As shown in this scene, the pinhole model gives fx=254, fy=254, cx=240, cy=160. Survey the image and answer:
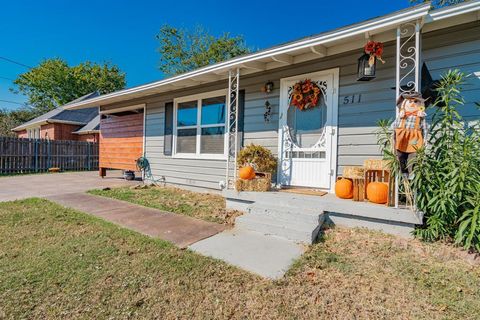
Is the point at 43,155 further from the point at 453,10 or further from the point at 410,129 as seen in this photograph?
the point at 453,10

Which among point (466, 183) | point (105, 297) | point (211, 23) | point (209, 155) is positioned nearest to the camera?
point (105, 297)

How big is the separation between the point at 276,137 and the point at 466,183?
2.92 meters

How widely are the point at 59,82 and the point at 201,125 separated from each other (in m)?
29.1

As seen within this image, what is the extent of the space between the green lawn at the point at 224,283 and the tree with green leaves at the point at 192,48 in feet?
62.5

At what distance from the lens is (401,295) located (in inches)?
82.4

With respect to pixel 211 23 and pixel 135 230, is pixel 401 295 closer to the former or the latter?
pixel 135 230

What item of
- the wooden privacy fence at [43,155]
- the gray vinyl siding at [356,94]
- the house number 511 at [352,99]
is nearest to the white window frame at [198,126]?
the gray vinyl siding at [356,94]

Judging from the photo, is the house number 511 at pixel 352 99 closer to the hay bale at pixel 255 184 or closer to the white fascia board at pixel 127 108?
the hay bale at pixel 255 184

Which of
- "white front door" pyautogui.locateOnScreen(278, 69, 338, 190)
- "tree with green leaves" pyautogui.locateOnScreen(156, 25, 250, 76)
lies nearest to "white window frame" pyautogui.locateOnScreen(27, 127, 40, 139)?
"tree with green leaves" pyautogui.locateOnScreen(156, 25, 250, 76)

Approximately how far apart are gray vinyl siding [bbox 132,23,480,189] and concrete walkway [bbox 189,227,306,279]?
1836mm

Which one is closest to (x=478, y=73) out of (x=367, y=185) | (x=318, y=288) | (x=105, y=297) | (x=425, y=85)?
(x=425, y=85)

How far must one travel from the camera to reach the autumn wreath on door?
4457 mm

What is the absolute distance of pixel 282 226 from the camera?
11.1 ft

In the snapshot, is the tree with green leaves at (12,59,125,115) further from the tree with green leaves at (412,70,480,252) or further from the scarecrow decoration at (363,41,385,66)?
the tree with green leaves at (412,70,480,252)
